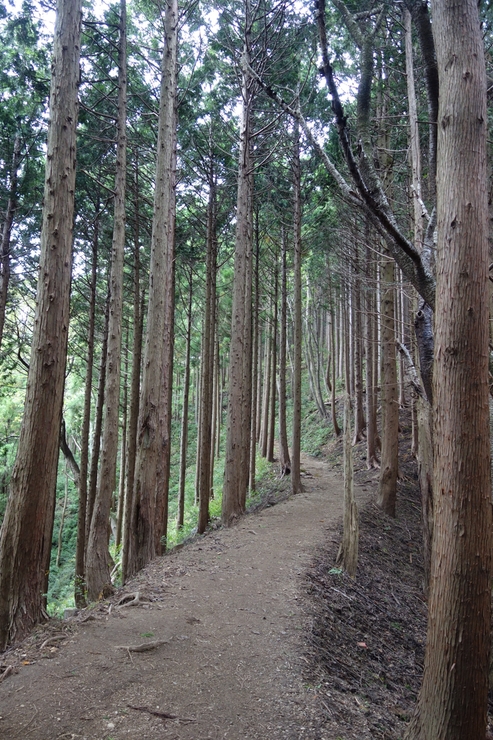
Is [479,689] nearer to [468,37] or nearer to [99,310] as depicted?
[468,37]

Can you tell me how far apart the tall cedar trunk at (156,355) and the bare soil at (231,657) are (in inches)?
25.4

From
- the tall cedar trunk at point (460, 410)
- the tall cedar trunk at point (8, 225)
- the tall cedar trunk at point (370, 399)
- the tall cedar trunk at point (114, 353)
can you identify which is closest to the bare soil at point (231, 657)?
the tall cedar trunk at point (460, 410)

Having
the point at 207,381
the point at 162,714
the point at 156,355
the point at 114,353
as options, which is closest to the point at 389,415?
the point at 207,381

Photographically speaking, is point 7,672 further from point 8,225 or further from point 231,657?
point 8,225

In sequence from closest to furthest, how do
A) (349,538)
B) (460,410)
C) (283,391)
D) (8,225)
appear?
(460,410), (349,538), (8,225), (283,391)

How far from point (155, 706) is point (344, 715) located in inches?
55.5

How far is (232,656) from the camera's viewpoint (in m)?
4.07

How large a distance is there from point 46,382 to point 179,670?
293cm

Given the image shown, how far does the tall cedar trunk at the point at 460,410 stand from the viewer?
242 cm

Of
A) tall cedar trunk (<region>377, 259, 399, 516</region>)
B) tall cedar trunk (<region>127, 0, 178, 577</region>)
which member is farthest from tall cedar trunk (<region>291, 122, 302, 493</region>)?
tall cedar trunk (<region>127, 0, 178, 577</region>)

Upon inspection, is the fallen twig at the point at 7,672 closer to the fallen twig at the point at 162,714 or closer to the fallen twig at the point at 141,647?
the fallen twig at the point at 141,647

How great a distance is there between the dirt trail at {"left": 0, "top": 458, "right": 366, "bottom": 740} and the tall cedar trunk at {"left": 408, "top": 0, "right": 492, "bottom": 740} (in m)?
1.15

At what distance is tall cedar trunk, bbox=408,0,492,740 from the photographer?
242 centimetres

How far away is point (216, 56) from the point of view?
1119 cm
